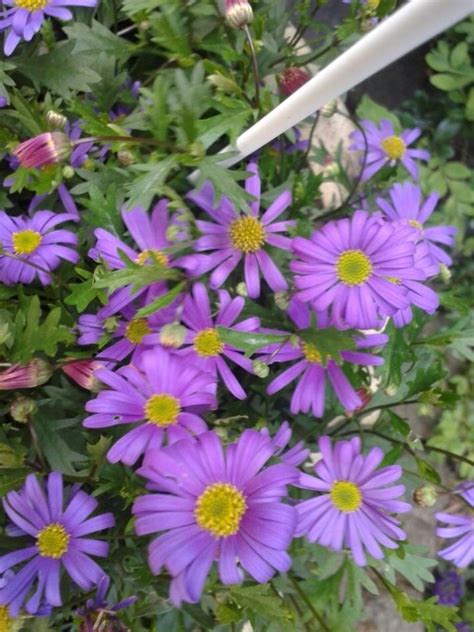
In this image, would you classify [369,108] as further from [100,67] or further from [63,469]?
[63,469]

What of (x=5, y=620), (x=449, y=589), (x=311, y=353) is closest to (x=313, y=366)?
(x=311, y=353)

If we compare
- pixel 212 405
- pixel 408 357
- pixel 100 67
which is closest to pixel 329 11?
pixel 100 67

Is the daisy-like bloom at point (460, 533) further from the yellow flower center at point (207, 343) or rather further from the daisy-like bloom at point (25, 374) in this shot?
the daisy-like bloom at point (25, 374)

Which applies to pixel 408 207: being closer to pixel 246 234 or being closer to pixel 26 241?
pixel 246 234

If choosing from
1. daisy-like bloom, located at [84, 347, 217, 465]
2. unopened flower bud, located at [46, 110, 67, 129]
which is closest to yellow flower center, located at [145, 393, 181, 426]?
daisy-like bloom, located at [84, 347, 217, 465]

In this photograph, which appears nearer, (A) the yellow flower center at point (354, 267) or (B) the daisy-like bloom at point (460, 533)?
(A) the yellow flower center at point (354, 267)

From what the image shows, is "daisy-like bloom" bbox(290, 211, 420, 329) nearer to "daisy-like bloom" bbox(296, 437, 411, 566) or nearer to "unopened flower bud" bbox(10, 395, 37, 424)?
"daisy-like bloom" bbox(296, 437, 411, 566)

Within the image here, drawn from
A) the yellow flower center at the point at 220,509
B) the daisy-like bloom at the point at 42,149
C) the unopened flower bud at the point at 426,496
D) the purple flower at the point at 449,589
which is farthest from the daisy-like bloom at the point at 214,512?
the purple flower at the point at 449,589
